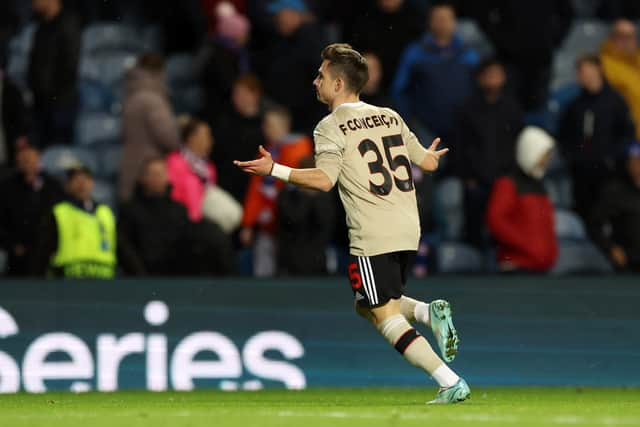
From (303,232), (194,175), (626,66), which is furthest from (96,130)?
(626,66)

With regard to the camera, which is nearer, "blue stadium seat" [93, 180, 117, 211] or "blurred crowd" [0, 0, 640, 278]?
"blurred crowd" [0, 0, 640, 278]

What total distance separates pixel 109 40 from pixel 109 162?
6.31 ft

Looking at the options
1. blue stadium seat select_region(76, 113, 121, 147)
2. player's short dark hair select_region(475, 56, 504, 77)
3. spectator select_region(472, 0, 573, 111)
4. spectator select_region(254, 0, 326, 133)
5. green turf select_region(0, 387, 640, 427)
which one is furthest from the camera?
spectator select_region(472, 0, 573, 111)

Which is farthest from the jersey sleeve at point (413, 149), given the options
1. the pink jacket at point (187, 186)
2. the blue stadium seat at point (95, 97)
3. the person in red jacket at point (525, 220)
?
the blue stadium seat at point (95, 97)

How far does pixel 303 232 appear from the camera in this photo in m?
12.8

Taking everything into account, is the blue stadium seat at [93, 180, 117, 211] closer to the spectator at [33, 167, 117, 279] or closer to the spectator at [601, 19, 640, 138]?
the spectator at [33, 167, 117, 279]

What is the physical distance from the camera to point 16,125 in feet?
47.5

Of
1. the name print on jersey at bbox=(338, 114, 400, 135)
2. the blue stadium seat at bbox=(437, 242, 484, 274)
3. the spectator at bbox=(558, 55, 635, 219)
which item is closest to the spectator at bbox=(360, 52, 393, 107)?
the blue stadium seat at bbox=(437, 242, 484, 274)

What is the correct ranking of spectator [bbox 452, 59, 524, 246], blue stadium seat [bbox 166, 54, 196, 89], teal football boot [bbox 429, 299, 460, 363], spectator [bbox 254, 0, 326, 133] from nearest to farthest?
teal football boot [bbox 429, 299, 460, 363] < spectator [bbox 452, 59, 524, 246] < spectator [bbox 254, 0, 326, 133] < blue stadium seat [bbox 166, 54, 196, 89]

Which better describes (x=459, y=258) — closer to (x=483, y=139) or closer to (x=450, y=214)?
(x=450, y=214)

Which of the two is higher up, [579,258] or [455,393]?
[579,258]

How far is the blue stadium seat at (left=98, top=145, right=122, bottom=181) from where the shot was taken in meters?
14.7

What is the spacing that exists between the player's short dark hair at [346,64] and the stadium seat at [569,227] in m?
5.88

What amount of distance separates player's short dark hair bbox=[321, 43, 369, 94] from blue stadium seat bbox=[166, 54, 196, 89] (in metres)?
7.16
